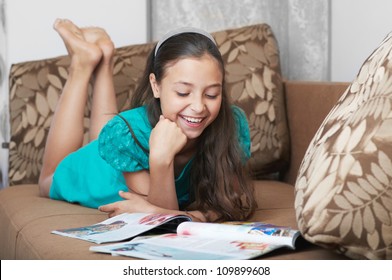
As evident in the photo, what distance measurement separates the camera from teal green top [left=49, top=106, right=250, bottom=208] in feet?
6.50

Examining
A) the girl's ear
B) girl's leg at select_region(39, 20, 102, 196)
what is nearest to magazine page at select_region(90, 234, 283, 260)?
the girl's ear

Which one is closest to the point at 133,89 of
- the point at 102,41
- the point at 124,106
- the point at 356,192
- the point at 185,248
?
the point at 124,106

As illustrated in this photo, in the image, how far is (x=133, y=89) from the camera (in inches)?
101

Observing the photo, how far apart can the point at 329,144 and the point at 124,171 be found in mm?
725

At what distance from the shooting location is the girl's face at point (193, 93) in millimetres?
1885

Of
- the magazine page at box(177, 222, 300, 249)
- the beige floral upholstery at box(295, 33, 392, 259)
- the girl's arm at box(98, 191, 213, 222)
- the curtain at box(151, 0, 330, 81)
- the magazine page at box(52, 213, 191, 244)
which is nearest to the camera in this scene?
the beige floral upholstery at box(295, 33, 392, 259)

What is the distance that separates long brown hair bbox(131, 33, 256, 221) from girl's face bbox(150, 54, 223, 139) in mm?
35

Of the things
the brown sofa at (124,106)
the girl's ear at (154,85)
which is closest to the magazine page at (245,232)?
the girl's ear at (154,85)

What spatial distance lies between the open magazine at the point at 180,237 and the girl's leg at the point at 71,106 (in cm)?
74

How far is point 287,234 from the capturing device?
1456 millimetres

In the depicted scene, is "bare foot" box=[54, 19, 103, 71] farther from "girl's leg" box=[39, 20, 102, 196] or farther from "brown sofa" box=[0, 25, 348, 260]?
"brown sofa" box=[0, 25, 348, 260]

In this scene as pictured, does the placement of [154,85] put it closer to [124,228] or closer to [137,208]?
[137,208]

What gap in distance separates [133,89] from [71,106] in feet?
0.80
